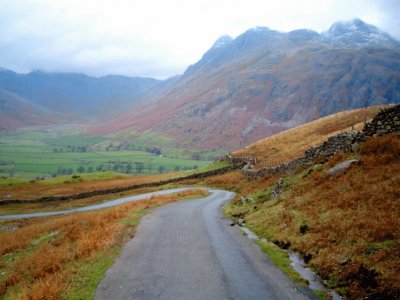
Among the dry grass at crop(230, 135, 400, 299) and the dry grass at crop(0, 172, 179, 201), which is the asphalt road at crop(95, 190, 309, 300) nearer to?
the dry grass at crop(230, 135, 400, 299)

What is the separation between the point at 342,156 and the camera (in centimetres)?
2772

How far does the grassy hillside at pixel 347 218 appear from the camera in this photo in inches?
519

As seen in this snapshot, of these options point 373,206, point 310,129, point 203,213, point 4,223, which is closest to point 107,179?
point 4,223

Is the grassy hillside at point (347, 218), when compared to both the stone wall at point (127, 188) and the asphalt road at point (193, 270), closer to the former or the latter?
the asphalt road at point (193, 270)

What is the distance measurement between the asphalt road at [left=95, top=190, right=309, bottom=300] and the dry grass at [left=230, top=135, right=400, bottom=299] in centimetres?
199

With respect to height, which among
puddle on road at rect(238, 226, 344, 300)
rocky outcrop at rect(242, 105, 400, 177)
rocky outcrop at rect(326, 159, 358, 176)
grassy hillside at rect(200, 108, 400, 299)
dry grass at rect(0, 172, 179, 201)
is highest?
rocky outcrop at rect(242, 105, 400, 177)

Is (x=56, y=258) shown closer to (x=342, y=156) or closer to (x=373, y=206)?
(x=373, y=206)

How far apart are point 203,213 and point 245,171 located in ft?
92.5

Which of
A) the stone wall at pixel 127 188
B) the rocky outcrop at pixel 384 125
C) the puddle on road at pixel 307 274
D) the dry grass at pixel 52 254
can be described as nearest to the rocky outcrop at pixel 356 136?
the rocky outcrop at pixel 384 125

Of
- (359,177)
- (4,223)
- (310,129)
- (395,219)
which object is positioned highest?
(310,129)

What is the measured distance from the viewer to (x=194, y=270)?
1578 centimetres

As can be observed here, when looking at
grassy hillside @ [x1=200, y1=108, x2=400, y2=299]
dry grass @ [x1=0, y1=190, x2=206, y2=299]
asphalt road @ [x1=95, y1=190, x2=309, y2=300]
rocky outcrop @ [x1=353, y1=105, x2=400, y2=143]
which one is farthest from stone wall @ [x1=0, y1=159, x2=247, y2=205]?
asphalt road @ [x1=95, y1=190, x2=309, y2=300]

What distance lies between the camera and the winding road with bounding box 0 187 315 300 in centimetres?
→ 1326

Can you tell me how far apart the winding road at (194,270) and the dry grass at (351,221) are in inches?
75.8
